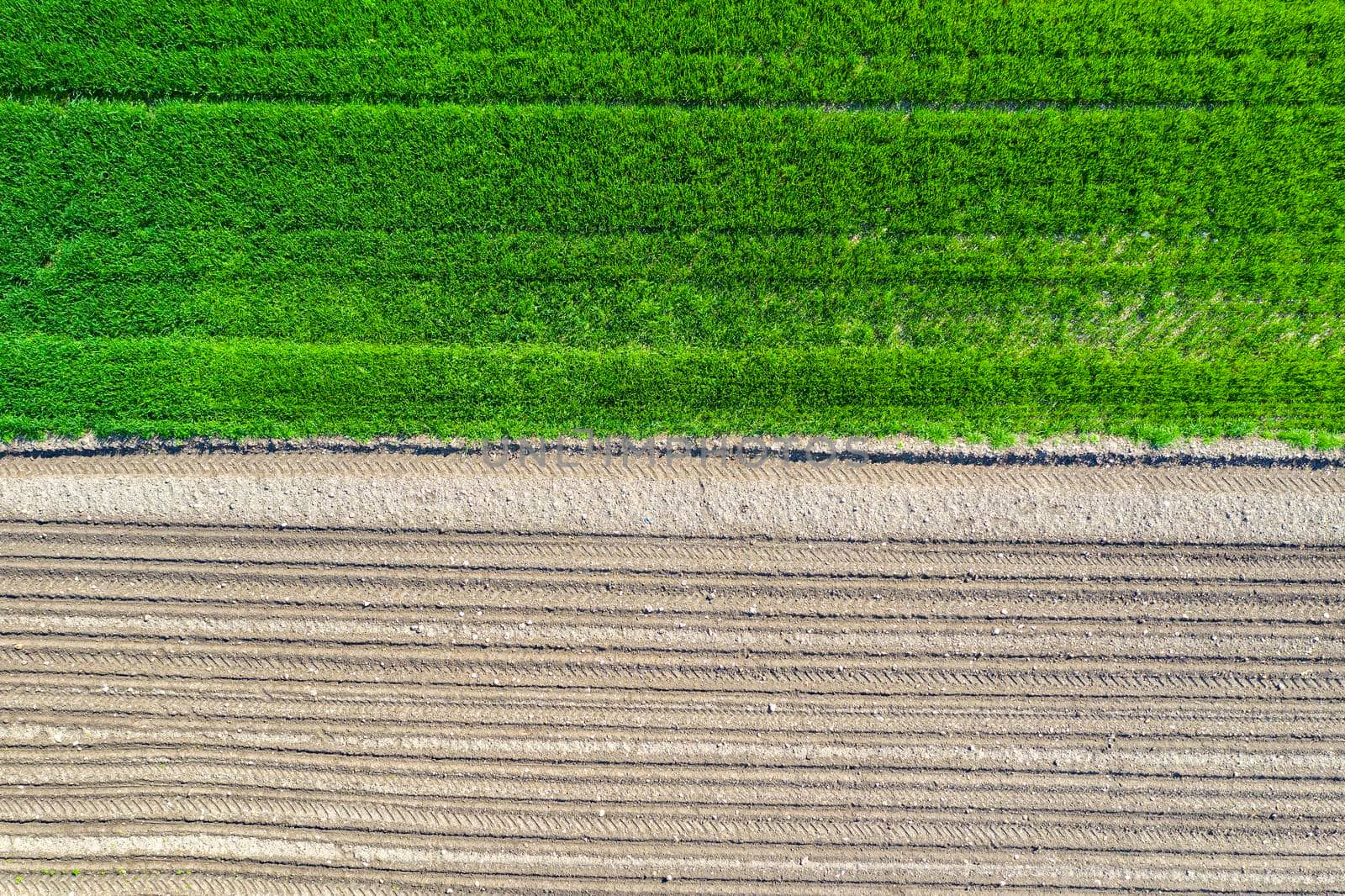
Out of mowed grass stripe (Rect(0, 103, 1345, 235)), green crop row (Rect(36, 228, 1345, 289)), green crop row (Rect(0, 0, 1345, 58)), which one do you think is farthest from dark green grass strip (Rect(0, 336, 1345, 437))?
green crop row (Rect(0, 0, 1345, 58))

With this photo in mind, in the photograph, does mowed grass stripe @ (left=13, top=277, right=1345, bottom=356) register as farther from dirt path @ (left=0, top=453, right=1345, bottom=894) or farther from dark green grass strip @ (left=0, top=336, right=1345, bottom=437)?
dirt path @ (left=0, top=453, right=1345, bottom=894)

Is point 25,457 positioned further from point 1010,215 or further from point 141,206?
point 1010,215

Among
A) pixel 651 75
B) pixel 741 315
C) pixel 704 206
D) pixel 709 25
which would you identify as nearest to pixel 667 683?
pixel 741 315

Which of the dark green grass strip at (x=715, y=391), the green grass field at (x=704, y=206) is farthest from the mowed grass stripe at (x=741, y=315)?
the dark green grass strip at (x=715, y=391)

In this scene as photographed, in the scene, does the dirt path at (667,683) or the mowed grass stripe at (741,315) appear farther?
the mowed grass stripe at (741,315)

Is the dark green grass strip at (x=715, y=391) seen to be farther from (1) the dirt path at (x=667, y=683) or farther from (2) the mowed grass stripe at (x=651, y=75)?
(2) the mowed grass stripe at (x=651, y=75)

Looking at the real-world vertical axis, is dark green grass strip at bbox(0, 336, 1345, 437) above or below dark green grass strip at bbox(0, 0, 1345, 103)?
below

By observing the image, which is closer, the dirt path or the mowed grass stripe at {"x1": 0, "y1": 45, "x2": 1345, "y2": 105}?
the dirt path

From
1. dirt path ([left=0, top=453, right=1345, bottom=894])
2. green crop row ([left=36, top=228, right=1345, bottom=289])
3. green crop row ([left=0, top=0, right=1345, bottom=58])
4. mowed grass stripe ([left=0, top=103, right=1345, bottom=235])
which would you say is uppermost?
green crop row ([left=0, top=0, right=1345, bottom=58])
